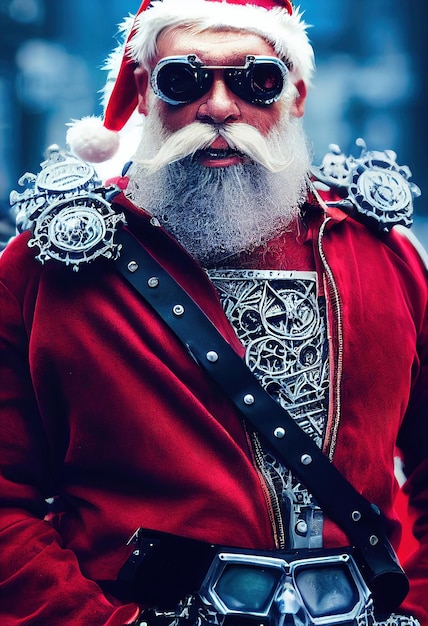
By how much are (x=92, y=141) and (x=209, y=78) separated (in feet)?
1.22

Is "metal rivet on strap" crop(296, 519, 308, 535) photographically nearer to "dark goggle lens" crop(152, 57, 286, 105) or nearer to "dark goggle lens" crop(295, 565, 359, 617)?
"dark goggle lens" crop(295, 565, 359, 617)

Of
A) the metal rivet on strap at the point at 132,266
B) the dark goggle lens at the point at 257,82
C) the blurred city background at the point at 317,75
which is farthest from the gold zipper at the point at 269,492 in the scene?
the blurred city background at the point at 317,75

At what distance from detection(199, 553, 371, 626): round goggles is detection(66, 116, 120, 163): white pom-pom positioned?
0.96m

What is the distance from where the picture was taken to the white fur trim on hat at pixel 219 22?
179 centimetres

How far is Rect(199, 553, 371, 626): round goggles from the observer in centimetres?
156

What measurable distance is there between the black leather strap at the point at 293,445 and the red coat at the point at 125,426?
31 mm

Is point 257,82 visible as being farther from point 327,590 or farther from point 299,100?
point 327,590

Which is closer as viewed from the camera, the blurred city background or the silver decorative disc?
the silver decorative disc

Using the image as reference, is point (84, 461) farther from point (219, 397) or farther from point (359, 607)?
point (359, 607)

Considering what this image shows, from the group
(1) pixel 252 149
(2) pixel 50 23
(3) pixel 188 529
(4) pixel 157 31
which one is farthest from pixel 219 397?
(2) pixel 50 23

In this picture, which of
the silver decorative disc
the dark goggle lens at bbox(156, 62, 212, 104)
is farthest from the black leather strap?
the dark goggle lens at bbox(156, 62, 212, 104)

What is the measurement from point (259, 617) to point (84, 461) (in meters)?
0.45

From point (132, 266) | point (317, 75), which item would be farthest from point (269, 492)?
point (317, 75)

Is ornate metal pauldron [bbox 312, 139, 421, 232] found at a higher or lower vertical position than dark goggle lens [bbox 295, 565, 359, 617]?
higher
